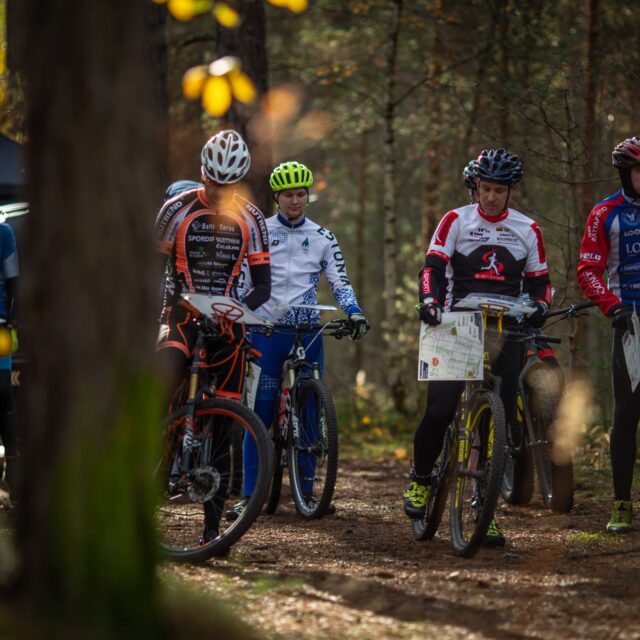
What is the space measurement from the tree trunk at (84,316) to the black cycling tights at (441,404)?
293 centimetres

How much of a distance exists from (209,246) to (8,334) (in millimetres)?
1647

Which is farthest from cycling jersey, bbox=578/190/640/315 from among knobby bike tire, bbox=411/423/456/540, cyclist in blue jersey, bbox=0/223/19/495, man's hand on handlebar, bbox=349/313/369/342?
cyclist in blue jersey, bbox=0/223/19/495

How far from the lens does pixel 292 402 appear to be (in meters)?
8.32

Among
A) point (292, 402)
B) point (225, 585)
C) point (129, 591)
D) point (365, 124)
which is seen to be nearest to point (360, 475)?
point (292, 402)

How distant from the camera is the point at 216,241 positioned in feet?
23.1

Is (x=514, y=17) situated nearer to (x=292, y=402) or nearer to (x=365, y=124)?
(x=292, y=402)

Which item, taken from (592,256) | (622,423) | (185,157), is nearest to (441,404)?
(622,423)

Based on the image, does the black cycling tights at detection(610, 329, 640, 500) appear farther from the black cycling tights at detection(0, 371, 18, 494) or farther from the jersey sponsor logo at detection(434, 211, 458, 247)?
the black cycling tights at detection(0, 371, 18, 494)

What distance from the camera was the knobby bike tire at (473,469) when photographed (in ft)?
20.3

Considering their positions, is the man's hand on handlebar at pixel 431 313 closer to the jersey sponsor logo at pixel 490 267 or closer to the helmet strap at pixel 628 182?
the jersey sponsor logo at pixel 490 267

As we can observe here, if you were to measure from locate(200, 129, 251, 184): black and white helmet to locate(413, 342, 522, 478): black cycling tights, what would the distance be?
1.69 metres

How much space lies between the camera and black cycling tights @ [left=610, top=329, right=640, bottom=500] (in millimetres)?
6984

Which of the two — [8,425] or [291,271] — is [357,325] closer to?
[291,271]

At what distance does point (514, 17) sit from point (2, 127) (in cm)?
653
